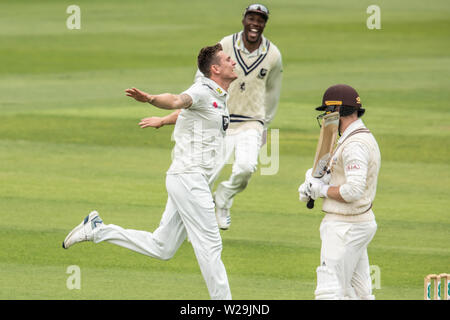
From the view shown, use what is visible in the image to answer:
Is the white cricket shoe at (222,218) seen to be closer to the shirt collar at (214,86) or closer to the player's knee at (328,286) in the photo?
the shirt collar at (214,86)

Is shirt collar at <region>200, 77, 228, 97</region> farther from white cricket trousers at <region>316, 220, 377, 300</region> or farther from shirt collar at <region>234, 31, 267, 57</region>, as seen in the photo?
shirt collar at <region>234, 31, 267, 57</region>

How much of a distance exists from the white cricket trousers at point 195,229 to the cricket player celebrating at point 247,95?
256 centimetres

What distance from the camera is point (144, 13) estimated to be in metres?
29.5

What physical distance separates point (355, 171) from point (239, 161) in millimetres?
3689

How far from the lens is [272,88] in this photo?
11672mm

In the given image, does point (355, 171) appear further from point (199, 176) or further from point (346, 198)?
point (199, 176)

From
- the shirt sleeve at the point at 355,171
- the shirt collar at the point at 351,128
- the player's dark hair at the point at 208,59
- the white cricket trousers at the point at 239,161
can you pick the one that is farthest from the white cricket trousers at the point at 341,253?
the white cricket trousers at the point at 239,161

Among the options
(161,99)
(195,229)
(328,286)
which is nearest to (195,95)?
(161,99)

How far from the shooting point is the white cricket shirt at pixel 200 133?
27.0 feet

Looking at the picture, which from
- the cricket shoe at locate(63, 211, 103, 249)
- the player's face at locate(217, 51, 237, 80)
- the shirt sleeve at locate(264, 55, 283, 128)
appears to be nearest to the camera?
the player's face at locate(217, 51, 237, 80)

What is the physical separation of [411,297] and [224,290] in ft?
7.00

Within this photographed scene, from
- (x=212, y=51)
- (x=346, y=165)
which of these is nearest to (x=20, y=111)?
(x=212, y=51)

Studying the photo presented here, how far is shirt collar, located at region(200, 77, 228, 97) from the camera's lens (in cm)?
832
